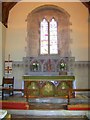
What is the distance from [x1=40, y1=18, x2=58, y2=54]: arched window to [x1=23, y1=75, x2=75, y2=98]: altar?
250cm

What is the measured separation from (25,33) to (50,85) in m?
3.00

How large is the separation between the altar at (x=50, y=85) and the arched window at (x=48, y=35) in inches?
98.6

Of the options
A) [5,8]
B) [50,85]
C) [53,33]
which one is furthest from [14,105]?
[53,33]

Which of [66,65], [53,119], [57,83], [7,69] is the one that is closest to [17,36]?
[7,69]

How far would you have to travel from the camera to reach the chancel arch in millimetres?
10992

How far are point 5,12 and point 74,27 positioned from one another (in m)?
2.94

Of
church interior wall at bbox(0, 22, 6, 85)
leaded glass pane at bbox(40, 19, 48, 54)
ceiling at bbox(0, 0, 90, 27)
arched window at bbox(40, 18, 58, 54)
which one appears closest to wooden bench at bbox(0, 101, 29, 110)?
church interior wall at bbox(0, 22, 6, 85)

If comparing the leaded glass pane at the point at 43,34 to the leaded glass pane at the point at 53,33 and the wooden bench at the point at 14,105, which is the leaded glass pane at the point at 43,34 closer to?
the leaded glass pane at the point at 53,33

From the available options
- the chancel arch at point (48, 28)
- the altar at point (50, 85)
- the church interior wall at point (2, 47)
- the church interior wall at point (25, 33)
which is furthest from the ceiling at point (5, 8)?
the altar at point (50, 85)

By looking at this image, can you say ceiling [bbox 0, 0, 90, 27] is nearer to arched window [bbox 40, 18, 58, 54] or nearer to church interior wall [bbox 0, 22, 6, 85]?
church interior wall [bbox 0, 22, 6, 85]

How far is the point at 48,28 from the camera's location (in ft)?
36.9

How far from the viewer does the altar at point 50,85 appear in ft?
28.6

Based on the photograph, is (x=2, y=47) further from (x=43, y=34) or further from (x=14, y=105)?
(x=14, y=105)

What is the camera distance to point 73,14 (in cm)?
1085
